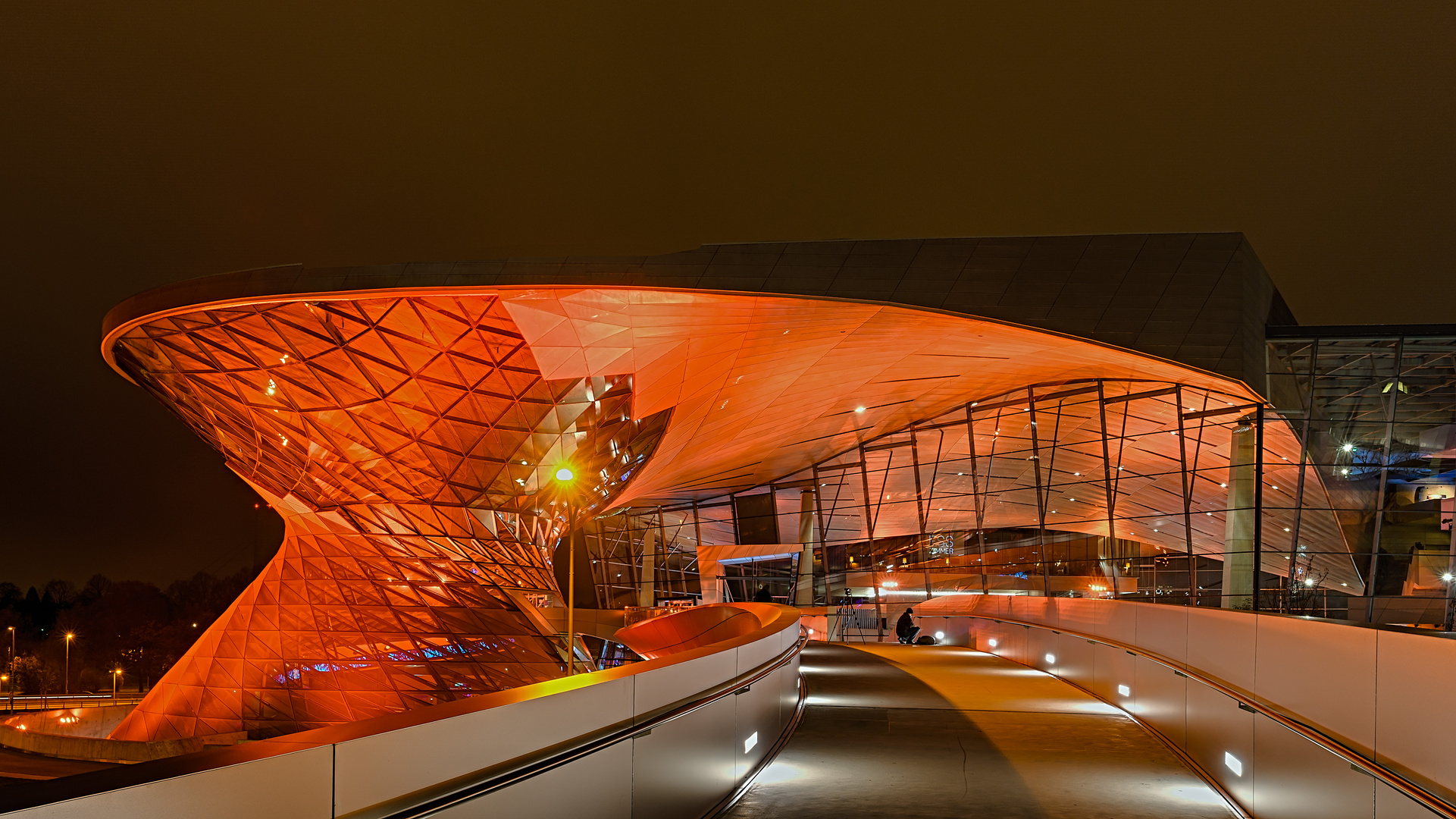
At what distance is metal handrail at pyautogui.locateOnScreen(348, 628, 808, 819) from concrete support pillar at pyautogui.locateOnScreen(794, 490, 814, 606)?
1495 inches

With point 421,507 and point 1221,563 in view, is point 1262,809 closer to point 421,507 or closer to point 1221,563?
point 1221,563

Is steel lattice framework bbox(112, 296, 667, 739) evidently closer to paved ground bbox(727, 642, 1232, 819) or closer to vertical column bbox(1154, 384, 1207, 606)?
paved ground bbox(727, 642, 1232, 819)

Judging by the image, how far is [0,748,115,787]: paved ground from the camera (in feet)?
97.4

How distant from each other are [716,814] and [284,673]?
3149 cm

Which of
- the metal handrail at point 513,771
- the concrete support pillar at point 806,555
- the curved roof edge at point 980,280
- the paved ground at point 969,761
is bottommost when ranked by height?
the concrete support pillar at point 806,555

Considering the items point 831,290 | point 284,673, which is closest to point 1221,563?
point 831,290

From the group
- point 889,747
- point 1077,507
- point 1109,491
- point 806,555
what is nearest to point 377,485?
point 806,555

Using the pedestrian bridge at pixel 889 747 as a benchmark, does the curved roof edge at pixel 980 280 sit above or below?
above

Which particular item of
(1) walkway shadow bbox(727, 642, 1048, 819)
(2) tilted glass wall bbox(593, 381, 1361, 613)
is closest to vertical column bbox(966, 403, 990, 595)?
(2) tilted glass wall bbox(593, 381, 1361, 613)

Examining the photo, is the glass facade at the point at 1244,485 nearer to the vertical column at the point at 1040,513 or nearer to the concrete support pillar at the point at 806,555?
the vertical column at the point at 1040,513

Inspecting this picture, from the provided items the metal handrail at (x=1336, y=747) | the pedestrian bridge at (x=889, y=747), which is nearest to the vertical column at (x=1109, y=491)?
the pedestrian bridge at (x=889, y=747)

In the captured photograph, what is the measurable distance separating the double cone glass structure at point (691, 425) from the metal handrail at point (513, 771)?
1303 centimetres

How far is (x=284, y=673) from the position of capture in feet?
113

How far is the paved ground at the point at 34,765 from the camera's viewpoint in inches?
1169
